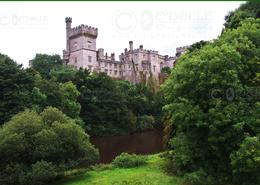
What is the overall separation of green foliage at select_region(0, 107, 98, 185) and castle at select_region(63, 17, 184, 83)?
141ft

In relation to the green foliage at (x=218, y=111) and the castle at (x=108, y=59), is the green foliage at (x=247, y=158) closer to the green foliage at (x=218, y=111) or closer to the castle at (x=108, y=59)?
the green foliage at (x=218, y=111)

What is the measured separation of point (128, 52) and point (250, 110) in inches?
2497

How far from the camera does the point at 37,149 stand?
23.2 metres

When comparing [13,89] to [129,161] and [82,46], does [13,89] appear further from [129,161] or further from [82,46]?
[82,46]

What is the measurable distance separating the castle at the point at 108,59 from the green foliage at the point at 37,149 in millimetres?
43057

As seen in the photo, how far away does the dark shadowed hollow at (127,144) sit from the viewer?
34969 mm

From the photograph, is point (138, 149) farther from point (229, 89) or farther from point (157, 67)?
point (157, 67)

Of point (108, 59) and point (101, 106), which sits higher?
point (108, 59)

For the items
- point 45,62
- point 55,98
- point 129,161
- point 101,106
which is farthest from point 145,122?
point 45,62

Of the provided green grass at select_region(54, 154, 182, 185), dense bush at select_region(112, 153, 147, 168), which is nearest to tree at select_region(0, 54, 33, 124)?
green grass at select_region(54, 154, 182, 185)

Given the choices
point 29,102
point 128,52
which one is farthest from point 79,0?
point 128,52

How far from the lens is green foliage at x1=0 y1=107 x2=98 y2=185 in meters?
22.8

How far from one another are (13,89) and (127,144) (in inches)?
401

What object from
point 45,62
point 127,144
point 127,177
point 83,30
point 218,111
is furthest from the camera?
point 83,30
